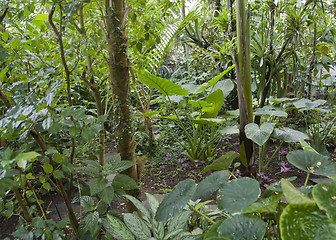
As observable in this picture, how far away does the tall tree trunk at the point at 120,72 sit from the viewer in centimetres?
118

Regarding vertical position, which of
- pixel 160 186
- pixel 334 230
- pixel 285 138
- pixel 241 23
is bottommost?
pixel 160 186

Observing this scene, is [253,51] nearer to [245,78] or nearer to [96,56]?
[245,78]

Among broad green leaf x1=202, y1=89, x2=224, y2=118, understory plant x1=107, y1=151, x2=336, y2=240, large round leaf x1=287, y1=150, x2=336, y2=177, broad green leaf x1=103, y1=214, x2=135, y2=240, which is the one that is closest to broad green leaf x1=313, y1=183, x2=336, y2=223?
→ understory plant x1=107, y1=151, x2=336, y2=240

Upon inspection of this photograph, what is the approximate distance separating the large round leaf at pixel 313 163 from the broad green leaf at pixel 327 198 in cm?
26

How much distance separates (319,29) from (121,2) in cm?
275

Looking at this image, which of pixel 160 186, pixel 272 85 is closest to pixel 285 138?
pixel 160 186

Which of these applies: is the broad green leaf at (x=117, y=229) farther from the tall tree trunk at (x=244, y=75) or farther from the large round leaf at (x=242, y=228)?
the tall tree trunk at (x=244, y=75)

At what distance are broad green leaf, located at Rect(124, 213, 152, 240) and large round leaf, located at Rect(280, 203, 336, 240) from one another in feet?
1.49

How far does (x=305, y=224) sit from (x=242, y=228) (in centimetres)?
14

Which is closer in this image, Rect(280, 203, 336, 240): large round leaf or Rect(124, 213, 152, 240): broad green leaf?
Rect(280, 203, 336, 240): large round leaf

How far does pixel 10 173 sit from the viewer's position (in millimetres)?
658

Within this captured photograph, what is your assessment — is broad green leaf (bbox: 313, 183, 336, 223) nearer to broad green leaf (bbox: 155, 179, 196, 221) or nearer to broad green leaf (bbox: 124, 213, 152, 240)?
broad green leaf (bbox: 155, 179, 196, 221)

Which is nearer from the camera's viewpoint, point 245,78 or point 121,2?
point 121,2

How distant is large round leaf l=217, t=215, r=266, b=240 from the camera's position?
2.21 feet
